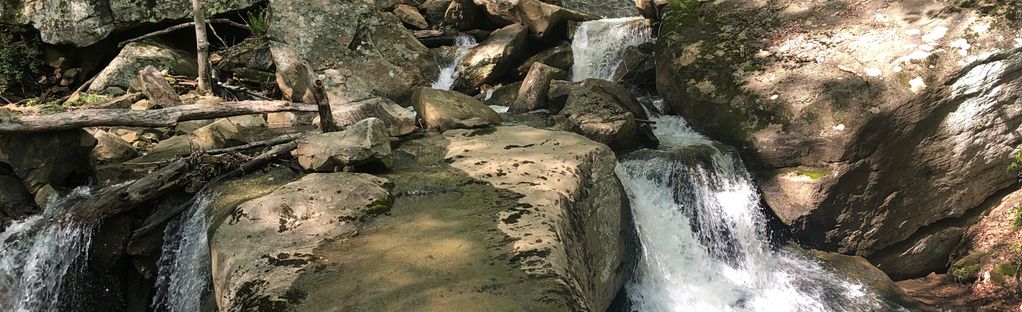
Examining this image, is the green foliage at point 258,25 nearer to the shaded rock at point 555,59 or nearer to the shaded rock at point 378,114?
the shaded rock at point 378,114

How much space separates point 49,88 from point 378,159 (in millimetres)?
8540

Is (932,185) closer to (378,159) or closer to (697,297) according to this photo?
(697,297)

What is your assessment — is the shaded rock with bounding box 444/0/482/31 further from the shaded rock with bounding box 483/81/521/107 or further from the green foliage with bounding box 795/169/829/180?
the green foliage with bounding box 795/169/829/180

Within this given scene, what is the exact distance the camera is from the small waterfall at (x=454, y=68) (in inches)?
389

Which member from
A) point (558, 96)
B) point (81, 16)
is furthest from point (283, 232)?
point (81, 16)

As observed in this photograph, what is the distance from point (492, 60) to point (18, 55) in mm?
8250

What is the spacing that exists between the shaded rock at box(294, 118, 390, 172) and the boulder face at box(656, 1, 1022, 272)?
4602mm

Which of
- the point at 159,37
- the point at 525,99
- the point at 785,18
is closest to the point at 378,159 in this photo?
the point at 525,99

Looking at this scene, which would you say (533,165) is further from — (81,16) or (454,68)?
(81,16)

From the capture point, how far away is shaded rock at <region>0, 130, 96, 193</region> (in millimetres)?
5051

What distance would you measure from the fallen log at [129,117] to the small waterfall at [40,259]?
1.05m

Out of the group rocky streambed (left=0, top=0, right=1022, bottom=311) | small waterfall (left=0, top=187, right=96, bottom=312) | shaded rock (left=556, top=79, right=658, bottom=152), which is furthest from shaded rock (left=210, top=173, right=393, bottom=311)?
shaded rock (left=556, top=79, right=658, bottom=152)

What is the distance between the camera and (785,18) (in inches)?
298

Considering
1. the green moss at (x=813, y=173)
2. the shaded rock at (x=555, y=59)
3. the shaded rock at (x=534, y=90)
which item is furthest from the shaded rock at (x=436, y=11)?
the green moss at (x=813, y=173)
